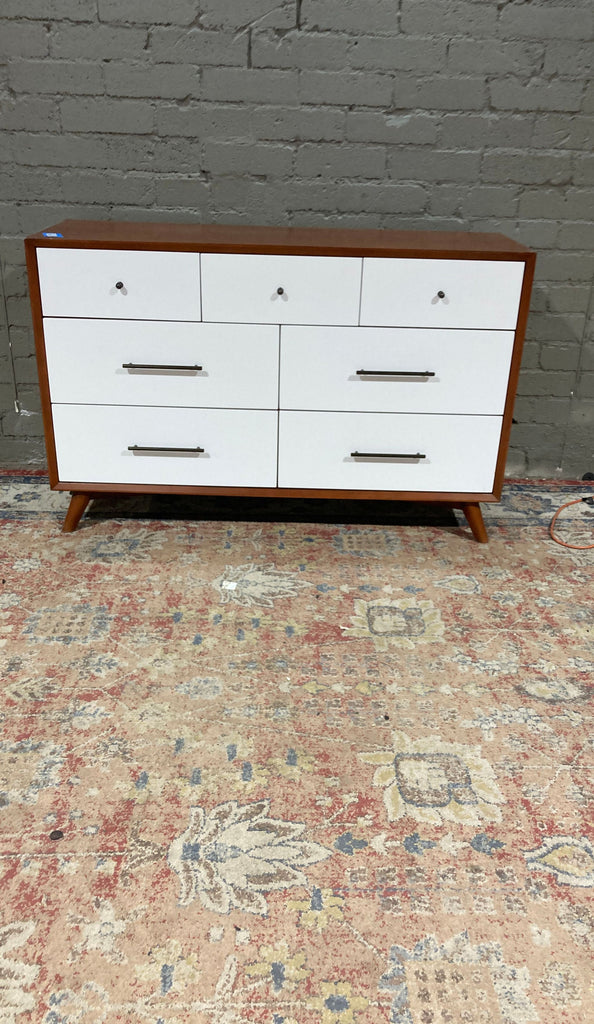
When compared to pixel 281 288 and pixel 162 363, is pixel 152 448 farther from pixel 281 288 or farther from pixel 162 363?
pixel 281 288

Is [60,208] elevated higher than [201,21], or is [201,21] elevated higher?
[201,21]

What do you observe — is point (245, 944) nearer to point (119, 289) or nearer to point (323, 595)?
point (323, 595)

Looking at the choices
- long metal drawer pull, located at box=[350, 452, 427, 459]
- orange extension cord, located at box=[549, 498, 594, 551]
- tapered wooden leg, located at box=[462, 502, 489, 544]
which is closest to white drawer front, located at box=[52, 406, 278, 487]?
long metal drawer pull, located at box=[350, 452, 427, 459]

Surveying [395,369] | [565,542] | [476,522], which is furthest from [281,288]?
[565,542]

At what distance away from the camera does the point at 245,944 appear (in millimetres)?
1064

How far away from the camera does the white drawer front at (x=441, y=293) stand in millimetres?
1942

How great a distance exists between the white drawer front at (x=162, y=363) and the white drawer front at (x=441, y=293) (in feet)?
0.93

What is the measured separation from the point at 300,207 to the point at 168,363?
2.31 ft

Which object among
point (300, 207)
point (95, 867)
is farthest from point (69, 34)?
point (95, 867)

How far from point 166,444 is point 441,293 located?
0.83 metres

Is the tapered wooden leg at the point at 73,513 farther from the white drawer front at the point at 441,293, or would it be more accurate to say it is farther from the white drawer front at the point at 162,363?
the white drawer front at the point at 441,293

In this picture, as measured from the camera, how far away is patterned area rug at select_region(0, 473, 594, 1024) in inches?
40.5

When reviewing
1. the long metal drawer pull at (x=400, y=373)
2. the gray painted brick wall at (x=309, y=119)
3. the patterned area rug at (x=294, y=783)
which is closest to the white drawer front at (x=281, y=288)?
the long metal drawer pull at (x=400, y=373)

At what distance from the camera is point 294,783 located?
4.39ft
